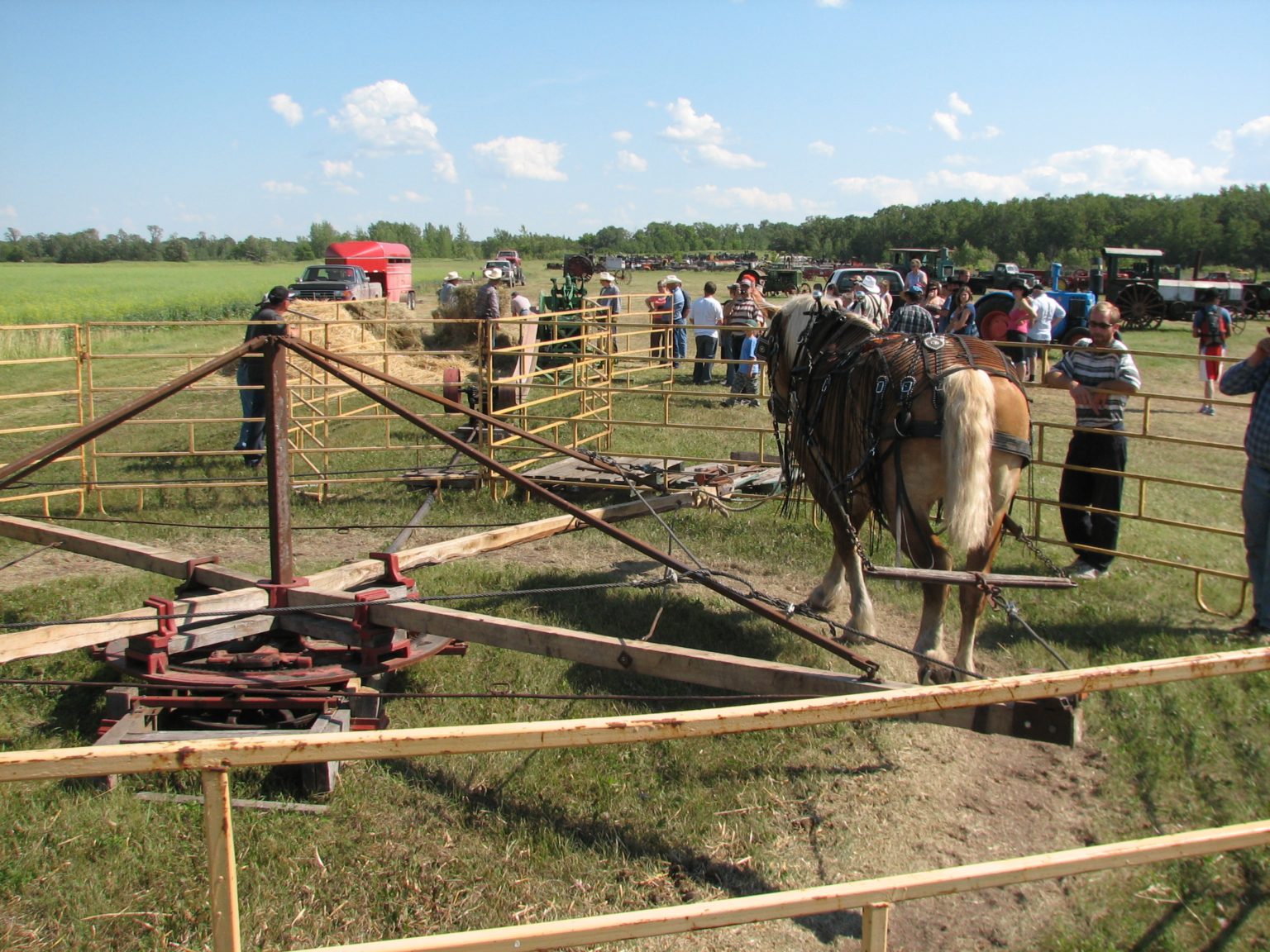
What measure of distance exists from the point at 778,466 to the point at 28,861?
6.45 meters

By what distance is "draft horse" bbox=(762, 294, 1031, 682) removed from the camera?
179 inches

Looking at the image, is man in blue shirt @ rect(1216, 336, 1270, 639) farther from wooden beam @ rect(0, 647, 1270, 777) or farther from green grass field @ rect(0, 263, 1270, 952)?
wooden beam @ rect(0, 647, 1270, 777)

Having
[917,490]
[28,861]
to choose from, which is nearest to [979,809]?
[917,490]

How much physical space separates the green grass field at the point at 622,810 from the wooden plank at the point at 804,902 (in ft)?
4.30

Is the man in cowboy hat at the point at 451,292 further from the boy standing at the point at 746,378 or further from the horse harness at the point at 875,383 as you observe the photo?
the horse harness at the point at 875,383

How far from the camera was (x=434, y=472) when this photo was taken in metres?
9.38

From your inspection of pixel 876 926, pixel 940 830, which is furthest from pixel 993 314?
pixel 876 926

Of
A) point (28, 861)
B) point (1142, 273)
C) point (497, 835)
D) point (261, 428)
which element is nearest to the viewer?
point (28, 861)

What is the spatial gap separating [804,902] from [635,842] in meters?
1.96

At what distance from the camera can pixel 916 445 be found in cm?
490

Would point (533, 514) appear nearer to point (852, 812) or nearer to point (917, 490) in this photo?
point (917, 490)

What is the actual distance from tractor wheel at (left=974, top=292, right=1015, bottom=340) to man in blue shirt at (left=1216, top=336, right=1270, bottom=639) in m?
14.0

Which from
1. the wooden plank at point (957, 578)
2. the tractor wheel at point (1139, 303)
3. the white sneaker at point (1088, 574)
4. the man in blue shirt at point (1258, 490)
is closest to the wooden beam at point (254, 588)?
the wooden plank at point (957, 578)

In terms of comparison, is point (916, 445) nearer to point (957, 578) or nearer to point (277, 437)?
point (957, 578)
